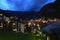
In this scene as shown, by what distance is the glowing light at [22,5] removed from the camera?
188 cm

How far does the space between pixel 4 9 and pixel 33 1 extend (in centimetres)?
34

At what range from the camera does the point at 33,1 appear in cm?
197

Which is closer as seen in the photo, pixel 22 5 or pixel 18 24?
pixel 18 24

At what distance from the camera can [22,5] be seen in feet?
6.20

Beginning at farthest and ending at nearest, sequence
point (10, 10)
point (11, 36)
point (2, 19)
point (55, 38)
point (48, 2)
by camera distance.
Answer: point (48, 2)
point (10, 10)
point (2, 19)
point (11, 36)
point (55, 38)

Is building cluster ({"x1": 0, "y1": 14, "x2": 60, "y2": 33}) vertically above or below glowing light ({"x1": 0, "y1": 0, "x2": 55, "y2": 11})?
below

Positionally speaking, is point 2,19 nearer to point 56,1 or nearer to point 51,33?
point 56,1

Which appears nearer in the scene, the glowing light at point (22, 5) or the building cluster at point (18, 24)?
the building cluster at point (18, 24)

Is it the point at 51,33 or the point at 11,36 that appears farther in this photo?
the point at 11,36

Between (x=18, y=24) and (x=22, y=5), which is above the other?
(x=22, y=5)

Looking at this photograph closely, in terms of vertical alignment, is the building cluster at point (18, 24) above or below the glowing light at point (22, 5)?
below

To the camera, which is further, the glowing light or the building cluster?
the glowing light

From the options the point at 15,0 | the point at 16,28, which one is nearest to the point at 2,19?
the point at 16,28

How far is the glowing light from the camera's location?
1.88 metres
